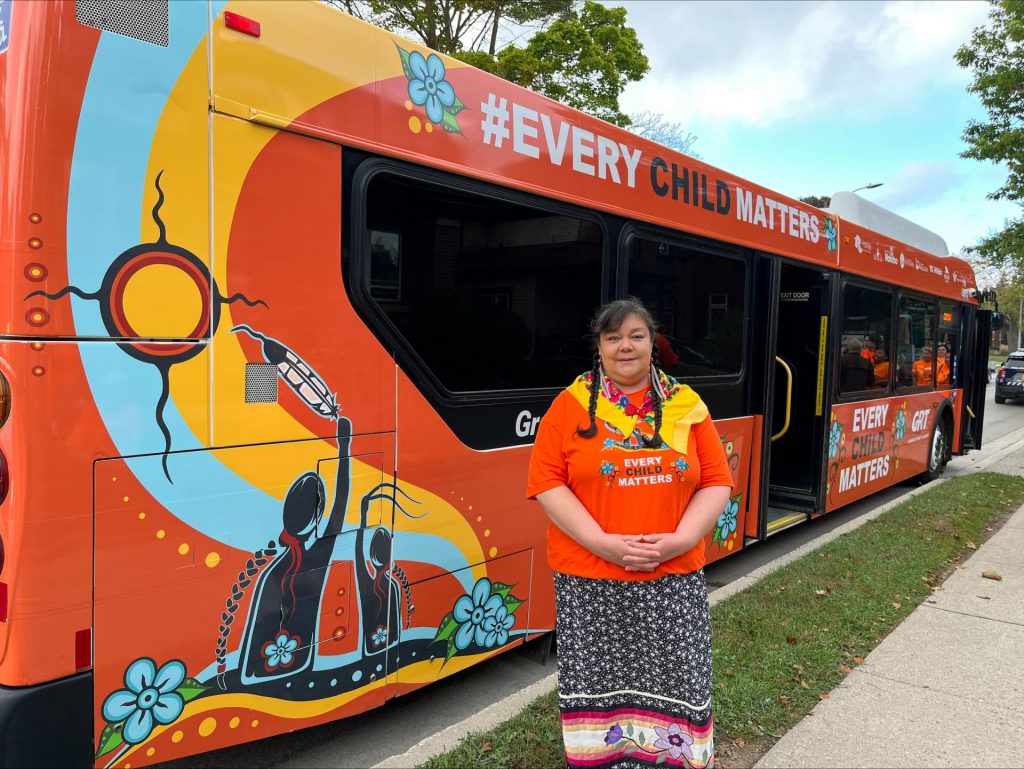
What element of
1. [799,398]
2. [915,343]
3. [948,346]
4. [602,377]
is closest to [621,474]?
[602,377]

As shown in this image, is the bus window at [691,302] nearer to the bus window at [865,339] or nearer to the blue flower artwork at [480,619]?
the blue flower artwork at [480,619]

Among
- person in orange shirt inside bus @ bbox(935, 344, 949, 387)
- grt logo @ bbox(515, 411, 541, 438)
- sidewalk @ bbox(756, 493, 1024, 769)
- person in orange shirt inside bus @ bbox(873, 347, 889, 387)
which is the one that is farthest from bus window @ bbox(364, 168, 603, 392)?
person in orange shirt inside bus @ bbox(935, 344, 949, 387)

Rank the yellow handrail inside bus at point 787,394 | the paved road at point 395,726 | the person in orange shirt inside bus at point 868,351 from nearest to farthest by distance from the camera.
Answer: the paved road at point 395,726 → the yellow handrail inside bus at point 787,394 → the person in orange shirt inside bus at point 868,351

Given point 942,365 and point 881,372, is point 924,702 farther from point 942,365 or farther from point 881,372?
point 942,365

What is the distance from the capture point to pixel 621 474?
220 centimetres

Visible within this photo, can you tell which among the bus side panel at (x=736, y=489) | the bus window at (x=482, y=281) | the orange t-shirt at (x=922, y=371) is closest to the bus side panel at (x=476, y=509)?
the bus window at (x=482, y=281)

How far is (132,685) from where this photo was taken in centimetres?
225

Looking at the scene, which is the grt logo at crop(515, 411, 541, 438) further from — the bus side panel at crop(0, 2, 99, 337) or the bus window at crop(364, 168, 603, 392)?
the bus side panel at crop(0, 2, 99, 337)

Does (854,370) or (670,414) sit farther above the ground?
(854,370)

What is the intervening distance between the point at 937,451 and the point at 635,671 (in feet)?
28.7

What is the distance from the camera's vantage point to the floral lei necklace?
2279mm

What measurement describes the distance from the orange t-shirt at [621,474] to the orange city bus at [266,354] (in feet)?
0.17

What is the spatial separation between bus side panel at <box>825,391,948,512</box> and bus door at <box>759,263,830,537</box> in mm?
158

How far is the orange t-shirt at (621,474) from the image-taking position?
220 centimetres
